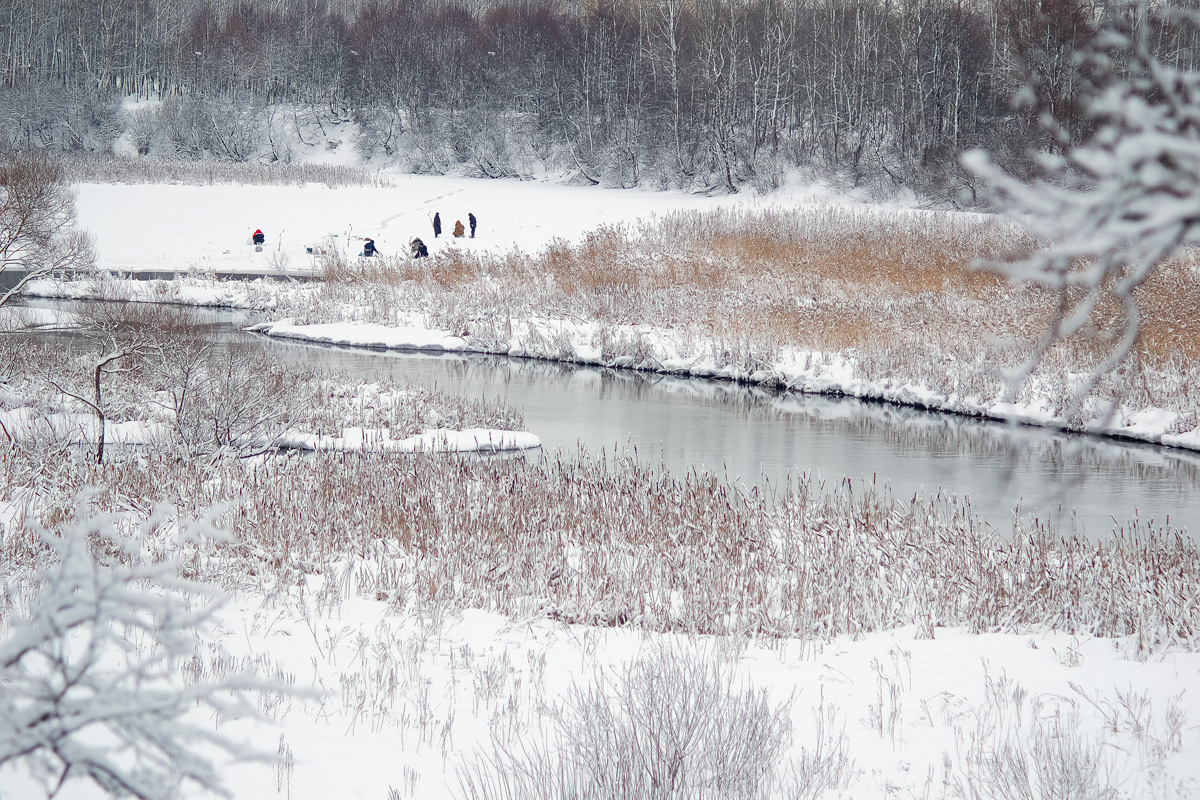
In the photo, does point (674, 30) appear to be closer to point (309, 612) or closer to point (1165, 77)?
point (309, 612)

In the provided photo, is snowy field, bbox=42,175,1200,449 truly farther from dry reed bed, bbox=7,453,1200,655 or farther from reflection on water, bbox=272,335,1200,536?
dry reed bed, bbox=7,453,1200,655

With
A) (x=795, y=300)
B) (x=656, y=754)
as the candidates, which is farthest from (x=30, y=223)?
(x=656, y=754)

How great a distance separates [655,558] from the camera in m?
7.44

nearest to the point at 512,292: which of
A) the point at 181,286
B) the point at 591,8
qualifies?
the point at 181,286

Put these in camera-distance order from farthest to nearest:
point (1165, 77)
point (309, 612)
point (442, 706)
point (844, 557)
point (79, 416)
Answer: point (79, 416) < point (844, 557) < point (309, 612) < point (442, 706) < point (1165, 77)

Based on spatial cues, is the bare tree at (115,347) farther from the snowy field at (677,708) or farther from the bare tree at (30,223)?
the snowy field at (677,708)

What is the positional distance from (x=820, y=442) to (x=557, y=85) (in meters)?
43.2

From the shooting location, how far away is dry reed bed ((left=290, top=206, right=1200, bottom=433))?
52.7 feet

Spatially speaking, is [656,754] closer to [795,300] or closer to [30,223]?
[30,223]

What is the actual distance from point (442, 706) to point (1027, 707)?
2753mm

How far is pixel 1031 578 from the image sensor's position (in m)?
6.71

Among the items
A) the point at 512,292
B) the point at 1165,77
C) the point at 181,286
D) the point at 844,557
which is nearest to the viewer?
the point at 1165,77

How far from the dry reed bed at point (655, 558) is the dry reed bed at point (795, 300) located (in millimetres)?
7339

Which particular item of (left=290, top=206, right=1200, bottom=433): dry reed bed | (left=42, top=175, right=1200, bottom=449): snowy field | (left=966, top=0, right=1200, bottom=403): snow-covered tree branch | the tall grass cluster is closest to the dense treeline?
(left=42, top=175, right=1200, bottom=449): snowy field
